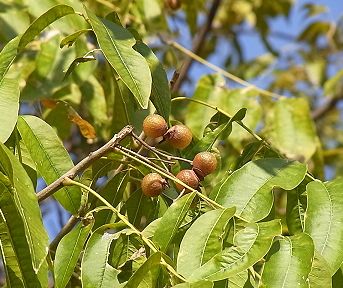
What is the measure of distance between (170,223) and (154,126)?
0.77 ft

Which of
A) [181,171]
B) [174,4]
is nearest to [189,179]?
[181,171]

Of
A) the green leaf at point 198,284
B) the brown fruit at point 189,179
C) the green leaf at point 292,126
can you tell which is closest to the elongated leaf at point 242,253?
the green leaf at point 198,284

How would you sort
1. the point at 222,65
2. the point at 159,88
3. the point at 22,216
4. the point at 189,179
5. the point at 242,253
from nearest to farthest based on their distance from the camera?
1. the point at 22,216
2. the point at 242,253
3. the point at 189,179
4. the point at 159,88
5. the point at 222,65

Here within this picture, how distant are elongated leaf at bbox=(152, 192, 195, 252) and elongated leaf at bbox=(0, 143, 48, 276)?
0.23 meters

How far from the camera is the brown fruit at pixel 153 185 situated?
1.46 metres

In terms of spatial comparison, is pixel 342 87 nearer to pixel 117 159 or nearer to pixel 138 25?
pixel 138 25

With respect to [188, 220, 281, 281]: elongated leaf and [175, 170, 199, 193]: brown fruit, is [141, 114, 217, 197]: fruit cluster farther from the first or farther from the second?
[188, 220, 281, 281]: elongated leaf

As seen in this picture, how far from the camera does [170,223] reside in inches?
52.3

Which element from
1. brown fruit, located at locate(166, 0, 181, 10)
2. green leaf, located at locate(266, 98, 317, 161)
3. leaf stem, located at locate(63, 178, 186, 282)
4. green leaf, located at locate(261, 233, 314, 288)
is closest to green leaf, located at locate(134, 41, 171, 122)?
leaf stem, located at locate(63, 178, 186, 282)

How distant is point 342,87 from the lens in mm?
3904

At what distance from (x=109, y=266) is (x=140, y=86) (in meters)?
0.31

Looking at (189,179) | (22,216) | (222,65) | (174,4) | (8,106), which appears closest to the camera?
(22,216)

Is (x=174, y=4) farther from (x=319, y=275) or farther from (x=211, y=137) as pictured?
(x=319, y=275)

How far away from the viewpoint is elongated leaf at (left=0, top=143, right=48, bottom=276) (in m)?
1.11
